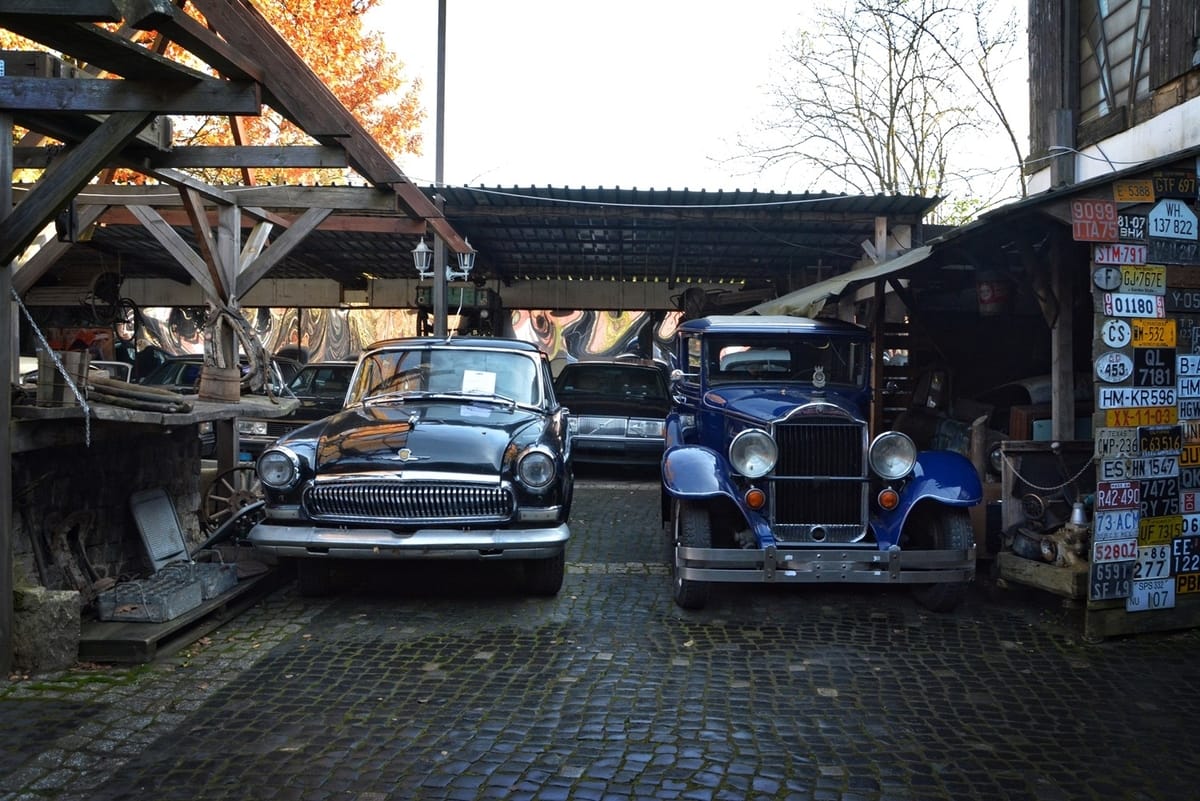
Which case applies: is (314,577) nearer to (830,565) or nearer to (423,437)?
(423,437)

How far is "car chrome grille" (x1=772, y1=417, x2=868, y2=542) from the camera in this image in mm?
5949

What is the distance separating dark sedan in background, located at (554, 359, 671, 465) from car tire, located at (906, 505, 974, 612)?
5249 mm

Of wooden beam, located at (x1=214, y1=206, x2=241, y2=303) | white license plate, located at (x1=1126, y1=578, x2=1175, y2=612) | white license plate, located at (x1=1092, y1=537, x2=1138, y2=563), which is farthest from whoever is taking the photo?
wooden beam, located at (x1=214, y1=206, x2=241, y2=303)

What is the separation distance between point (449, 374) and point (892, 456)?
3276 millimetres

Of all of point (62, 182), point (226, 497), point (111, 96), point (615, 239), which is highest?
point (615, 239)

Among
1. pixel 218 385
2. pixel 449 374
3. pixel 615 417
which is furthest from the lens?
pixel 615 417

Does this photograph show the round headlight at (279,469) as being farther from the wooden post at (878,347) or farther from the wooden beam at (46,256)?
the wooden post at (878,347)

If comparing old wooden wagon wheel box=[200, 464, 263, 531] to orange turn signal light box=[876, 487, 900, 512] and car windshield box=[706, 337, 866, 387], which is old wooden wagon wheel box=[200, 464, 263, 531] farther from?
orange turn signal light box=[876, 487, 900, 512]

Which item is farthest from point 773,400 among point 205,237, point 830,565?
point 205,237

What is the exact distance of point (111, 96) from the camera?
446cm

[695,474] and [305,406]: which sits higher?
[305,406]

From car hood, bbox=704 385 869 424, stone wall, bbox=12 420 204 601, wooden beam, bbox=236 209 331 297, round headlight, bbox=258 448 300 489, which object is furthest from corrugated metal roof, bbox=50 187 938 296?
round headlight, bbox=258 448 300 489

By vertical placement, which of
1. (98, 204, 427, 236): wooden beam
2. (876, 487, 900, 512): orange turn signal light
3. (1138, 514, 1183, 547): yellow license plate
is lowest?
(1138, 514, 1183, 547): yellow license plate

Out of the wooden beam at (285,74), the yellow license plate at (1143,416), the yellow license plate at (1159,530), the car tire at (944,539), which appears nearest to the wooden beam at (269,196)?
the wooden beam at (285,74)
